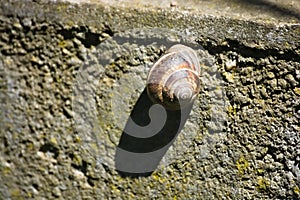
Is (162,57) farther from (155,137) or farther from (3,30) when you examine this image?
(3,30)

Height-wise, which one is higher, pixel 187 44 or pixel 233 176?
pixel 187 44

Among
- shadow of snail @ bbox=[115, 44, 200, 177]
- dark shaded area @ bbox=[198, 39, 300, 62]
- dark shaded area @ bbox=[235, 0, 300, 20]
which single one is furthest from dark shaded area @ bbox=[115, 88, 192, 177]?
dark shaded area @ bbox=[235, 0, 300, 20]

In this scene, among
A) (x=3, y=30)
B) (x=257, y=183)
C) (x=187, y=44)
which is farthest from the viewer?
(x=257, y=183)

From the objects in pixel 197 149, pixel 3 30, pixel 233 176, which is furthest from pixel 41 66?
pixel 233 176

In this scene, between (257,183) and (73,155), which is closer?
(73,155)

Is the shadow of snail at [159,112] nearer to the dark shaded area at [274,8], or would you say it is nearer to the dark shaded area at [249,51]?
the dark shaded area at [249,51]

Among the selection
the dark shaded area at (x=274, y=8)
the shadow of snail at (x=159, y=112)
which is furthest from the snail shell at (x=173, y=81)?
the dark shaded area at (x=274, y=8)
